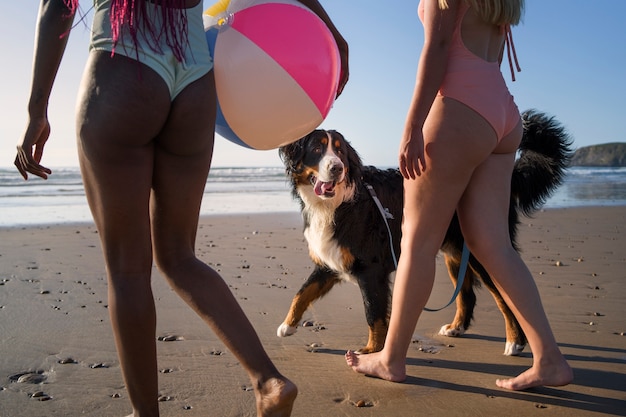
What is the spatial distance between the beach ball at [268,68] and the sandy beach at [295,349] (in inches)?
47.9

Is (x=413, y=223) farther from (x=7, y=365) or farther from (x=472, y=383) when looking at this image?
(x=7, y=365)

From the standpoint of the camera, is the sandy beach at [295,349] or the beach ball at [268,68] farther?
the sandy beach at [295,349]

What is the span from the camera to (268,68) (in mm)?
2117

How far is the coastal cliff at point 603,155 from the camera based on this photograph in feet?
146

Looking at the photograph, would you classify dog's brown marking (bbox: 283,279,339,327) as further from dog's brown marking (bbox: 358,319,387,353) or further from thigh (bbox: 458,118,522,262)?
thigh (bbox: 458,118,522,262)

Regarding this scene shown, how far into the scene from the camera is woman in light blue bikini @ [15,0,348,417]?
175 cm

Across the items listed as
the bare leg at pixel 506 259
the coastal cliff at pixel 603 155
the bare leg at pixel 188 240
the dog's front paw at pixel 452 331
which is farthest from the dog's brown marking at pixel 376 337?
the coastal cliff at pixel 603 155

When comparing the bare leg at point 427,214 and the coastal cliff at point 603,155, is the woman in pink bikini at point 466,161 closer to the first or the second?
the bare leg at point 427,214

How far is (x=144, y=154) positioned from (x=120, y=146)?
0.09 meters

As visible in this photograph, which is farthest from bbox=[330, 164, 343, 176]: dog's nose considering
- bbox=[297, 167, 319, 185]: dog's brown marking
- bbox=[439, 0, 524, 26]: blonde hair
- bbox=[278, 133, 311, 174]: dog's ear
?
bbox=[439, 0, 524, 26]: blonde hair

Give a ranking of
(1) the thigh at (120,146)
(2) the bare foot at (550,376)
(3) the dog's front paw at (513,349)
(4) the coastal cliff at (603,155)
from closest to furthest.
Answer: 1. (1) the thigh at (120,146)
2. (2) the bare foot at (550,376)
3. (3) the dog's front paw at (513,349)
4. (4) the coastal cliff at (603,155)

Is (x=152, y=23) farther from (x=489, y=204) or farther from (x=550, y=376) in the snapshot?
(x=550, y=376)

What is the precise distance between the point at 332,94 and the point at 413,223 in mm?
721

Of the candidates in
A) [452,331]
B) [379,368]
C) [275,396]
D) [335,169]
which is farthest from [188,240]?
[452,331]
